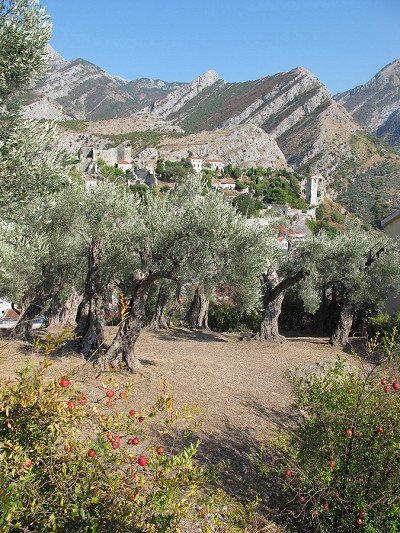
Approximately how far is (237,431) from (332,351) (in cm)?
922

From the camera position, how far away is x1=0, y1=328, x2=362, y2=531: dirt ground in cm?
774

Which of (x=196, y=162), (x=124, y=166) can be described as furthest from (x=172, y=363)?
(x=196, y=162)

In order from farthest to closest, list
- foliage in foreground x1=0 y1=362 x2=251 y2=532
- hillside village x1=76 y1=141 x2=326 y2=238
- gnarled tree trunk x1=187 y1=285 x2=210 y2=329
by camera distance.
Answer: hillside village x1=76 y1=141 x2=326 y2=238
gnarled tree trunk x1=187 y1=285 x2=210 y2=329
foliage in foreground x1=0 y1=362 x2=251 y2=532

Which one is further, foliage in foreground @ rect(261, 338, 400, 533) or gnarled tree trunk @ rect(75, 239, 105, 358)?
gnarled tree trunk @ rect(75, 239, 105, 358)

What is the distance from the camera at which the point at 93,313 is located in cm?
1240

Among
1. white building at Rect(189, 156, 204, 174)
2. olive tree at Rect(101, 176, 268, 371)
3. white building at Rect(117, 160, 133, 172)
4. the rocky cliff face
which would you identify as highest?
the rocky cliff face

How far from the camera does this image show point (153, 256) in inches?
465

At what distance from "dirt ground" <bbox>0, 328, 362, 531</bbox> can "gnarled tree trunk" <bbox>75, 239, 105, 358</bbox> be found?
2.12 feet

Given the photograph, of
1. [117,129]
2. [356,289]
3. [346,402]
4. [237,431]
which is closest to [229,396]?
[237,431]

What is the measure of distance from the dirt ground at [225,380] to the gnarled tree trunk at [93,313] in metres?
0.65

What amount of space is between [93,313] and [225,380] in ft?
13.9

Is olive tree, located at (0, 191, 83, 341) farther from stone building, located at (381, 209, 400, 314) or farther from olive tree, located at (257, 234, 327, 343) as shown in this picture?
stone building, located at (381, 209, 400, 314)

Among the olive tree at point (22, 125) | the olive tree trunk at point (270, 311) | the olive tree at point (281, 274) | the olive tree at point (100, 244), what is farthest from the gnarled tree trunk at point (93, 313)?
the olive tree trunk at point (270, 311)

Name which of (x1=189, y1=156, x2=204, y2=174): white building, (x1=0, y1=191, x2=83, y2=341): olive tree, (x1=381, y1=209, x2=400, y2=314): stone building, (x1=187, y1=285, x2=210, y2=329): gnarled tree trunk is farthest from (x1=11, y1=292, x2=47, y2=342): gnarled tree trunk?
(x1=189, y1=156, x2=204, y2=174): white building
